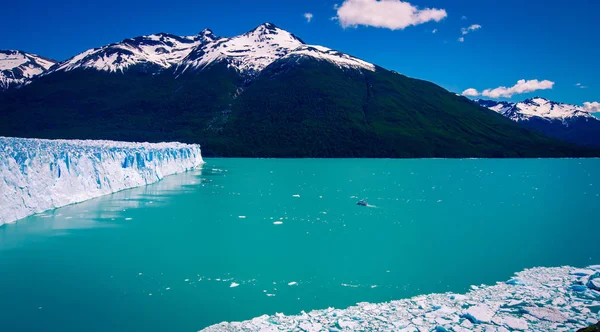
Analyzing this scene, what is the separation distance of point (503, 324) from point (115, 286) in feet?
33.8

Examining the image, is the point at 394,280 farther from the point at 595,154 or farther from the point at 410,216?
the point at 595,154

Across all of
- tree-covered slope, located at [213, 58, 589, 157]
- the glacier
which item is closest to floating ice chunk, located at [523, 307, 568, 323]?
the glacier

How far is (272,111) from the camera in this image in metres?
136

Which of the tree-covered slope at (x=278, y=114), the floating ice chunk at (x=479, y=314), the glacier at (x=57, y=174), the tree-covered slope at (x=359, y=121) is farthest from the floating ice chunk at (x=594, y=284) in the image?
the tree-covered slope at (x=359, y=121)

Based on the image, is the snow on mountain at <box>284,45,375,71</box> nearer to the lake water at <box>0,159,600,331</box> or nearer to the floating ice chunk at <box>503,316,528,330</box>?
the lake water at <box>0,159,600,331</box>

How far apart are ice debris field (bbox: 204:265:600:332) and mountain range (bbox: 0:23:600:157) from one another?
102 m

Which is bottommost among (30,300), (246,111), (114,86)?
(30,300)

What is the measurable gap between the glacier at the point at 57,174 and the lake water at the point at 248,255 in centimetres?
116

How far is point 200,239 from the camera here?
17.3 metres

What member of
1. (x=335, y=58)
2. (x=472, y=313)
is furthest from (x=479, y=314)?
(x=335, y=58)

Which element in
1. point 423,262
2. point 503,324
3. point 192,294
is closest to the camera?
point 503,324

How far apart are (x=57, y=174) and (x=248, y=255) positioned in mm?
16133

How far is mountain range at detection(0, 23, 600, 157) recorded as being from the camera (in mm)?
119062

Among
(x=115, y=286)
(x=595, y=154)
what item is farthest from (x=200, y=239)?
(x=595, y=154)
